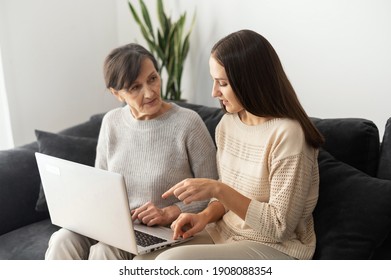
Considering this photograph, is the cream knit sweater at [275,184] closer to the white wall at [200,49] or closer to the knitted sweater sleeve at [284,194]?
the knitted sweater sleeve at [284,194]

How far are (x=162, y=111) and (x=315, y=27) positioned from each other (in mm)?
821

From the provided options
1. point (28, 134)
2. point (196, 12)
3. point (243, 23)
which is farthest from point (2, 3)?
point (243, 23)

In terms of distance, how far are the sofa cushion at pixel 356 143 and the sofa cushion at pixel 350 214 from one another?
85 millimetres

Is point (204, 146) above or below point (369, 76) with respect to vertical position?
below

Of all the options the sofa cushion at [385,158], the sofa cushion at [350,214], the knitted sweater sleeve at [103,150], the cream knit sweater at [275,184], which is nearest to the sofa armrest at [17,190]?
the knitted sweater sleeve at [103,150]

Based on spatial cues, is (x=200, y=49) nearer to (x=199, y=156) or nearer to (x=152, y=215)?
(x=199, y=156)

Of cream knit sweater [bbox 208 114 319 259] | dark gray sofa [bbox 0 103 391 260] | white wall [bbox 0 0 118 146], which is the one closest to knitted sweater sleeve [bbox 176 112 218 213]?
cream knit sweater [bbox 208 114 319 259]

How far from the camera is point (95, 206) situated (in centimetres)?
143

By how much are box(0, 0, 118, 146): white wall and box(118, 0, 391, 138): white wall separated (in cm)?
96

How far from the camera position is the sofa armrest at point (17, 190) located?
2035 mm

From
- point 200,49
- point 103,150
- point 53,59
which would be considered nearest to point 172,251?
point 103,150

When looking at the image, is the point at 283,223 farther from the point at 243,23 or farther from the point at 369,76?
the point at 243,23

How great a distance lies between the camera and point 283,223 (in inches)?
54.4

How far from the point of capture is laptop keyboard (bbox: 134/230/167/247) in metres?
1.48
